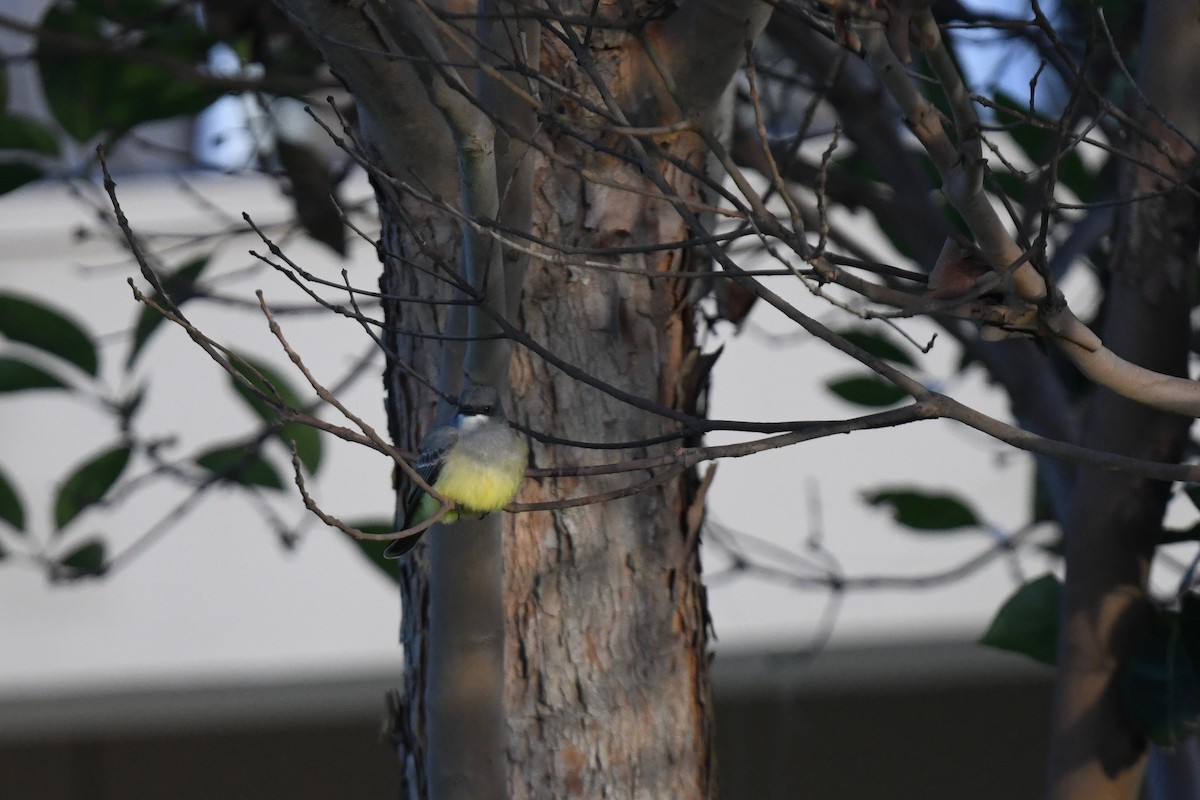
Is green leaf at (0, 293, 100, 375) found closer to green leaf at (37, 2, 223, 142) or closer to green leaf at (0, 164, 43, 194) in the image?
green leaf at (0, 164, 43, 194)

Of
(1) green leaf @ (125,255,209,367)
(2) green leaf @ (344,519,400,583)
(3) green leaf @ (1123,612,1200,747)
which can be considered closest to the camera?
(3) green leaf @ (1123,612,1200,747)

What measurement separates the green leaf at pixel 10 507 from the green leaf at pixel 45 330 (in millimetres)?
403

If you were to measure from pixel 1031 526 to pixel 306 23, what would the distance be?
2.30 m

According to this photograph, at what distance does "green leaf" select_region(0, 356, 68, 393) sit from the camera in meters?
2.83

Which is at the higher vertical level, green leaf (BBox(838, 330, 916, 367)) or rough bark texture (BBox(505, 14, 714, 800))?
green leaf (BBox(838, 330, 916, 367))

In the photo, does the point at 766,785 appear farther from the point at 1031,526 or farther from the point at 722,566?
the point at 1031,526

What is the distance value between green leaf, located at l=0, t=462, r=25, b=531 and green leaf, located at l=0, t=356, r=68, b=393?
285mm

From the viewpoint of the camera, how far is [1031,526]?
2965 millimetres

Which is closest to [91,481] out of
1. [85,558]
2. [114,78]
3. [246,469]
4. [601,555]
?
[85,558]

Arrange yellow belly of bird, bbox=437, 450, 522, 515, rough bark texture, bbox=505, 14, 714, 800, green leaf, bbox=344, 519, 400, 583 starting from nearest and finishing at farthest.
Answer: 1. yellow belly of bird, bbox=437, 450, 522, 515
2. rough bark texture, bbox=505, 14, 714, 800
3. green leaf, bbox=344, 519, 400, 583

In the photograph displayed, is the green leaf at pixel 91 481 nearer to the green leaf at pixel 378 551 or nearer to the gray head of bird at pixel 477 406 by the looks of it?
the green leaf at pixel 378 551

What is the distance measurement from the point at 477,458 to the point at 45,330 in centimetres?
194

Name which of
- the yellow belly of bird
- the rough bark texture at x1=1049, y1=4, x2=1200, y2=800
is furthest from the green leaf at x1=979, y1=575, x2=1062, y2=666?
the yellow belly of bird

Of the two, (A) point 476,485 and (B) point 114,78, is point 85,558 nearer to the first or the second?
(B) point 114,78
